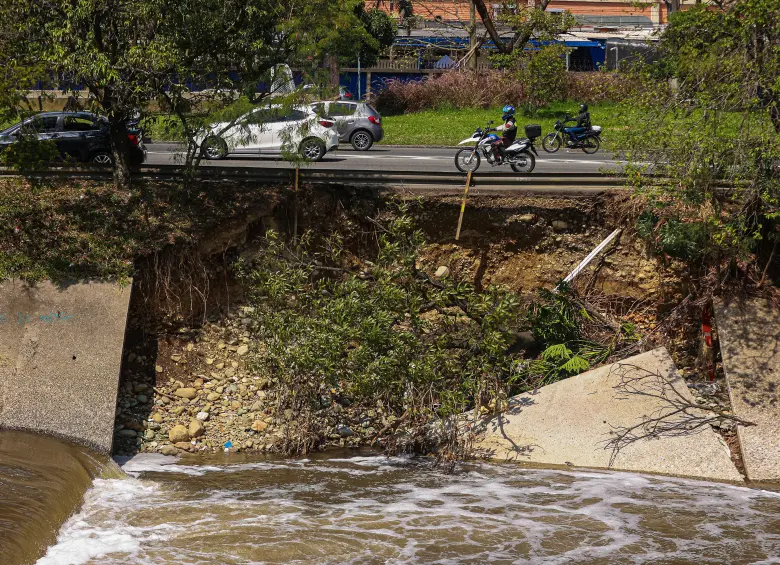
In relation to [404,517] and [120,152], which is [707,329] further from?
[120,152]

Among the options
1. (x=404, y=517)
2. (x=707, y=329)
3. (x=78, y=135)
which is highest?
(x=78, y=135)

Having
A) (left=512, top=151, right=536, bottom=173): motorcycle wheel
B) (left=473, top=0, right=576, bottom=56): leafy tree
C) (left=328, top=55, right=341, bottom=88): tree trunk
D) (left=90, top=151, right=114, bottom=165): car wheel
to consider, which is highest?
(left=473, top=0, right=576, bottom=56): leafy tree

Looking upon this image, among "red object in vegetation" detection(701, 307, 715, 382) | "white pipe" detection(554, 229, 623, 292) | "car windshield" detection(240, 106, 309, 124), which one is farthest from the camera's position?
"white pipe" detection(554, 229, 623, 292)

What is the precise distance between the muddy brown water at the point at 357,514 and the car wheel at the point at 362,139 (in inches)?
575

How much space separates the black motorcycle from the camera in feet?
73.6

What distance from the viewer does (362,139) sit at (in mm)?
24484

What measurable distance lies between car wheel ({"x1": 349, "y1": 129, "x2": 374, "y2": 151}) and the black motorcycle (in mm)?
4638

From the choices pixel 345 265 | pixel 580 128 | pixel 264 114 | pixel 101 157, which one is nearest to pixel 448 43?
pixel 580 128

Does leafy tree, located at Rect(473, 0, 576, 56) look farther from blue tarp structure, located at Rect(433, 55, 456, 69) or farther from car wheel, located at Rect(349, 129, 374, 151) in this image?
car wheel, located at Rect(349, 129, 374, 151)

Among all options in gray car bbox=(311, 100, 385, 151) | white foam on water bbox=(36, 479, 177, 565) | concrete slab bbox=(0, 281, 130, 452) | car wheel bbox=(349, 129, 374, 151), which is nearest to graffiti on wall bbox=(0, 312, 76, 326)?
concrete slab bbox=(0, 281, 130, 452)

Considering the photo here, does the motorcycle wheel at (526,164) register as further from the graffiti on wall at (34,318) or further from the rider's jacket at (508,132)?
the graffiti on wall at (34,318)

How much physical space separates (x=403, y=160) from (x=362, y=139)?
11.4 ft

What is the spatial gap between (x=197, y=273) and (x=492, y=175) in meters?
4.68

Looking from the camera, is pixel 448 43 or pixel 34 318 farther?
pixel 448 43
